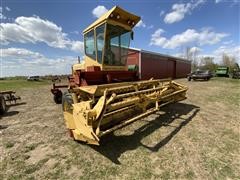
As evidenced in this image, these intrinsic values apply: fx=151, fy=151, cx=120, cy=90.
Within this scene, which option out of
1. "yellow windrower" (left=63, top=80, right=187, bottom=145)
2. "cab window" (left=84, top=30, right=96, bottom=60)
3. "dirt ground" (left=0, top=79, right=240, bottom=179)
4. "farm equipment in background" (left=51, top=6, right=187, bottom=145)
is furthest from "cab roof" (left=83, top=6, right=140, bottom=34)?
"dirt ground" (left=0, top=79, right=240, bottom=179)

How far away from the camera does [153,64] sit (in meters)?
21.8

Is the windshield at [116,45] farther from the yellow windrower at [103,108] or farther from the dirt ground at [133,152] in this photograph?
the dirt ground at [133,152]

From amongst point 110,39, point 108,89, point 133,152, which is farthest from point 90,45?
point 133,152

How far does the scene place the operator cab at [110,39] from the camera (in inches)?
193

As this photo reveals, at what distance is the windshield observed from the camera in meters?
5.13

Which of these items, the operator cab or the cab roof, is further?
Result: the operator cab

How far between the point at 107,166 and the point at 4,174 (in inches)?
70.3

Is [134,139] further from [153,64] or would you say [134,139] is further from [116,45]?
[153,64]

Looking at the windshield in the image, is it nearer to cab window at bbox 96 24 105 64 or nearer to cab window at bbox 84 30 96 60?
cab window at bbox 96 24 105 64

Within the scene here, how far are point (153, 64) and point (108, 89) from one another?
1924 cm

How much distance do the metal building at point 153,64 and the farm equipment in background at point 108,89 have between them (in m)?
10.6

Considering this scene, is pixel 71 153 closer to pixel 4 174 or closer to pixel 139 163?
pixel 4 174

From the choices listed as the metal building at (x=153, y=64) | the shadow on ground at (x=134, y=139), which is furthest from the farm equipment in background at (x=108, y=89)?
the metal building at (x=153, y=64)

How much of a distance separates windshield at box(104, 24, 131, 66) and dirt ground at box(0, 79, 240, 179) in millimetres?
2432
